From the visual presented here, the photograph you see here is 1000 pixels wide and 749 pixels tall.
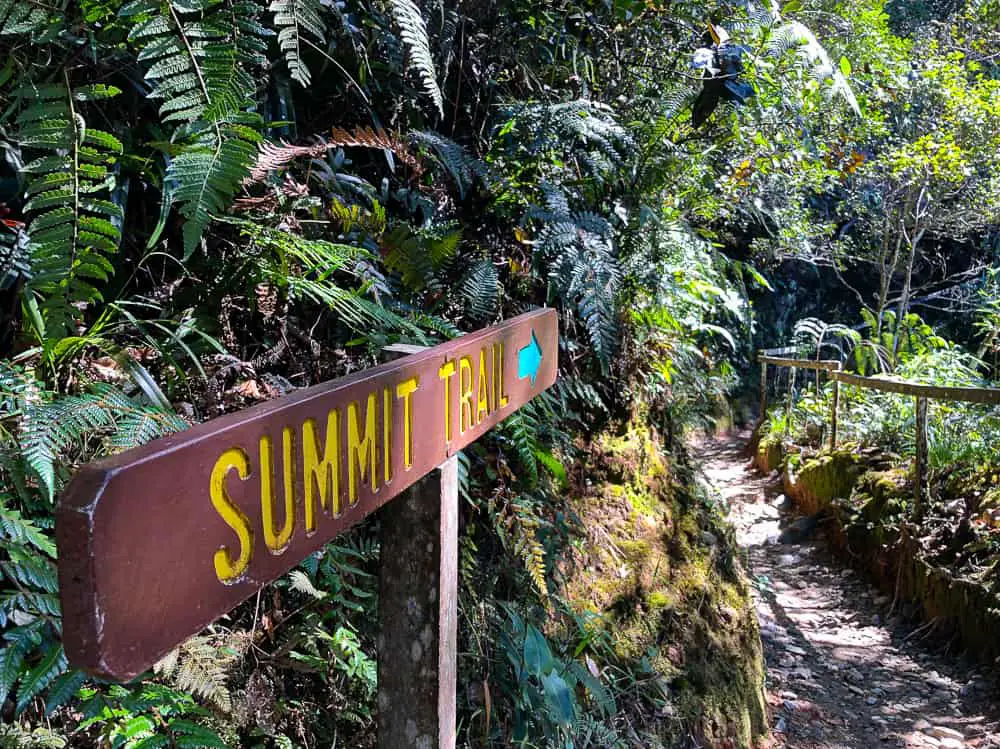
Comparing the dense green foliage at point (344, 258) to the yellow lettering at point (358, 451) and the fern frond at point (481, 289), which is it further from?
the yellow lettering at point (358, 451)

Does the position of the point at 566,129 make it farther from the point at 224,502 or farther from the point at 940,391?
the point at 940,391

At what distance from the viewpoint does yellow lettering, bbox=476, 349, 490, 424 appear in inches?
48.0

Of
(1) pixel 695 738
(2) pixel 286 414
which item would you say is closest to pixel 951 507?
(1) pixel 695 738

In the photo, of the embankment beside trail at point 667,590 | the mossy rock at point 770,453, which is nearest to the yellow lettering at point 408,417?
the embankment beside trail at point 667,590

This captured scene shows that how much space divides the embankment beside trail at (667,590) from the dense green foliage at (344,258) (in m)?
0.15

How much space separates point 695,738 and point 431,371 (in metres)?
2.10

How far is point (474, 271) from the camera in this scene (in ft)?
7.14

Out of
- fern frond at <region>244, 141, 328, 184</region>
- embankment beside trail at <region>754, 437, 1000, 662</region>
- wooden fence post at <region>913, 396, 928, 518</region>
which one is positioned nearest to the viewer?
fern frond at <region>244, 141, 328, 184</region>

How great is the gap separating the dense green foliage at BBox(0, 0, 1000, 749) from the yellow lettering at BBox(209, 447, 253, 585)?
1.59 ft

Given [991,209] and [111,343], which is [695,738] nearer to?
[111,343]

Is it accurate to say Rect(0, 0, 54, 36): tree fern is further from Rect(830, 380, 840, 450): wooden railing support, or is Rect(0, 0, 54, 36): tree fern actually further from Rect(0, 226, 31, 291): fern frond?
Rect(830, 380, 840, 450): wooden railing support

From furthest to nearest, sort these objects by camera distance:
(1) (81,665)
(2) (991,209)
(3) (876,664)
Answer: (2) (991,209), (3) (876,664), (1) (81,665)

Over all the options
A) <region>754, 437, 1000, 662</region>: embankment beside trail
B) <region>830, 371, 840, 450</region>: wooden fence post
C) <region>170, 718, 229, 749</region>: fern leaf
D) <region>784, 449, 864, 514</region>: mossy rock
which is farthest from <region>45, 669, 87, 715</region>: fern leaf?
<region>830, 371, 840, 450</region>: wooden fence post

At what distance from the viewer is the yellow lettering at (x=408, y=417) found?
3.18 feet
